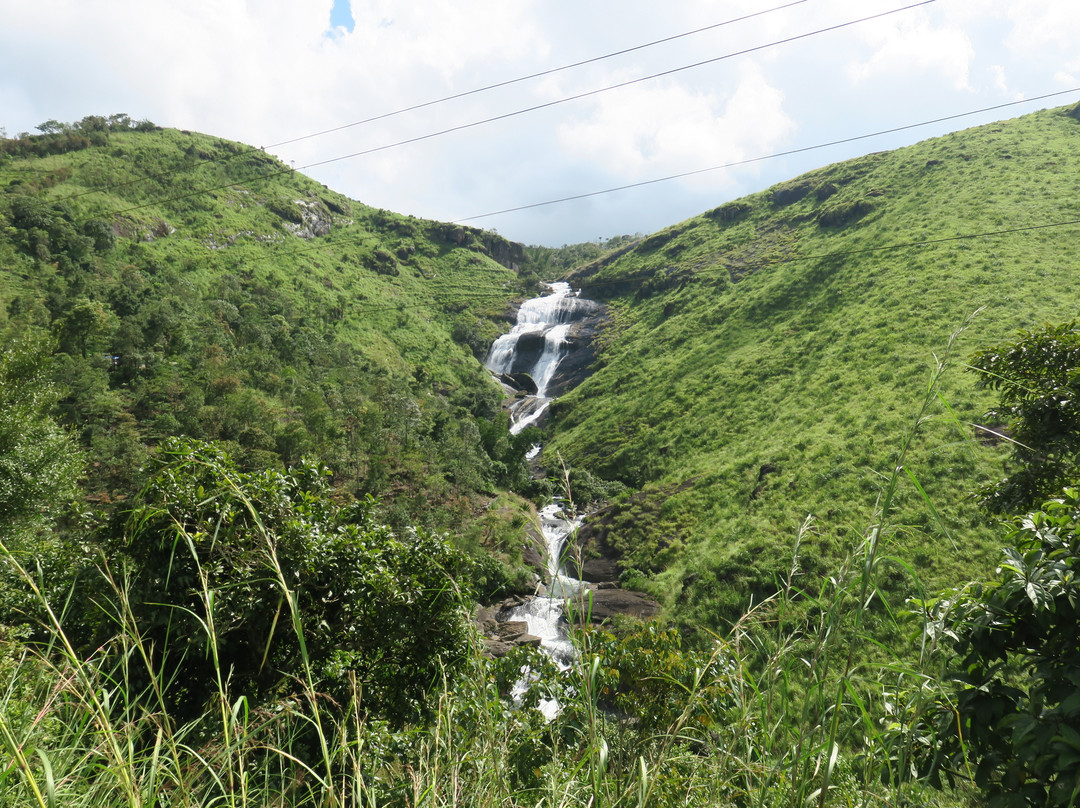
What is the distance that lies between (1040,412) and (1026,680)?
7.03m

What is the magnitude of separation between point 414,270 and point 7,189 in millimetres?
52368

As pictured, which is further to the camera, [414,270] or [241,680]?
[414,270]

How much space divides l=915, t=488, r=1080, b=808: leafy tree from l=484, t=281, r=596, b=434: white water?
4906 cm

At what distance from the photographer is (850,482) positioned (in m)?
23.7

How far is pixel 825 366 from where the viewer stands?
3400 cm

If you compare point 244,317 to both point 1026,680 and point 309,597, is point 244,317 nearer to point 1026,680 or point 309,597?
point 309,597

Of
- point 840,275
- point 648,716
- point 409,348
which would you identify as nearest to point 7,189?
point 409,348

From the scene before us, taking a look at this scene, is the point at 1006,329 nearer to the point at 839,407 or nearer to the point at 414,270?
the point at 839,407

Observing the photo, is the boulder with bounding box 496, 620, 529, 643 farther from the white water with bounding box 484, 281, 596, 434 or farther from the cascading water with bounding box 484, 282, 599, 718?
the white water with bounding box 484, 281, 596, 434

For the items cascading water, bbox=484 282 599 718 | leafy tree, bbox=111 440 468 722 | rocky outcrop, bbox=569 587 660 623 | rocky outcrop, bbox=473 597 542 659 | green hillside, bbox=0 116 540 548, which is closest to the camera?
leafy tree, bbox=111 440 468 722

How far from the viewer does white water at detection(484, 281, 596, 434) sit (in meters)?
54.9

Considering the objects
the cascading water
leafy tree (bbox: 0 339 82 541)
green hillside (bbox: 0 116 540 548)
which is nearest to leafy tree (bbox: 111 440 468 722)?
green hillside (bbox: 0 116 540 548)

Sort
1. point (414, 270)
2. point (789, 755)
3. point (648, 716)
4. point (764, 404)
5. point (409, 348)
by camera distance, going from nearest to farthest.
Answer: point (789, 755) < point (648, 716) < point (764, 404) < point (409, 348) < point (414, 270)

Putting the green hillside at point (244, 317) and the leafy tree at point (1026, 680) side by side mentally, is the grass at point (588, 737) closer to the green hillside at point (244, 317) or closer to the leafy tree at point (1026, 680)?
the leafy tree at point (1026, 680)
